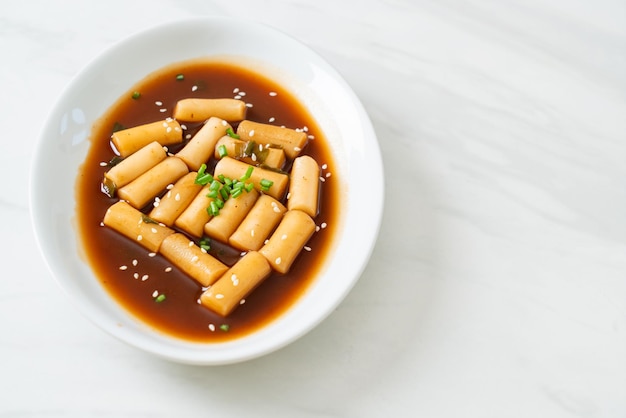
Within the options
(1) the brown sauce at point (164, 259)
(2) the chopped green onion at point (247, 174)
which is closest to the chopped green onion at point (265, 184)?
(2) the chopped green onion at point (247, 174)

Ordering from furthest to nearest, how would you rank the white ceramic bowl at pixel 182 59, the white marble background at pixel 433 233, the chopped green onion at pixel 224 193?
1. the chopped green onion at pixel 224 193
2. the white marble background at pixel 433 233
3. the white ceramic bowl at pixel 182 59

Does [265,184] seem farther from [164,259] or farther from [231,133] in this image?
[164,259]

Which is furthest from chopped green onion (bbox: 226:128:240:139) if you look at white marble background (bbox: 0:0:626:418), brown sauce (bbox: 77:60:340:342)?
white marble background (bbox: 0:0:626:418)

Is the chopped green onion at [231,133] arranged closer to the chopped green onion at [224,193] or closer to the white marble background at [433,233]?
the chopped green onion at [224,193]

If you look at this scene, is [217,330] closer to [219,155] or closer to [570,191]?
[219,155]

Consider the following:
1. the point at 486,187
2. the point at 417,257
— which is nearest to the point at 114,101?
the point at 417,257

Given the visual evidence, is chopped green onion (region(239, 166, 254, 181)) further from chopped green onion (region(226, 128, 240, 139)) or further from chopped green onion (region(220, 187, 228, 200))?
chopped green onion (region(226, 128, 240, 139))
